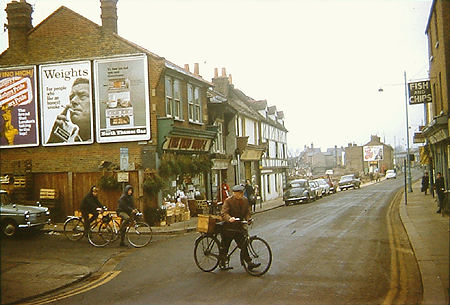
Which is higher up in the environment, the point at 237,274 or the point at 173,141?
the point at 173,141

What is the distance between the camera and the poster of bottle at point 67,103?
22.3m

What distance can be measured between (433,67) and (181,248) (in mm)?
17588

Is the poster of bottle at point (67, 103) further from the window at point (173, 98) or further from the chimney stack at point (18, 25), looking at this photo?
the window at point (173, 98)

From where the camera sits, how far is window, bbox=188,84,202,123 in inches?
1048

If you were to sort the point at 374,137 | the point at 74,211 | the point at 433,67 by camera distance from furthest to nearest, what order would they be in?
the point at 374,137 < the point at 433,67 < the point at 74,211

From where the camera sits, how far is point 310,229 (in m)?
17.6

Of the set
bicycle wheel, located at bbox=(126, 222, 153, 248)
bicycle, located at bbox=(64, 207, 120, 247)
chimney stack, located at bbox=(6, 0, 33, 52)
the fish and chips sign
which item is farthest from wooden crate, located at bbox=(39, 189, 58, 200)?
the fish and chips sign

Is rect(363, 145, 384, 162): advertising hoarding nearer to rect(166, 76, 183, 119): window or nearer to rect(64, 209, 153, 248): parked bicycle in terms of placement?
rect(166, 76, 183, 119): window

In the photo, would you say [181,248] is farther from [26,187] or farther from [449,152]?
[449,152]

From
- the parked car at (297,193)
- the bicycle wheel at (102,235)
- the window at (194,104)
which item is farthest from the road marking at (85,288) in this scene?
the parked car at (297,193)

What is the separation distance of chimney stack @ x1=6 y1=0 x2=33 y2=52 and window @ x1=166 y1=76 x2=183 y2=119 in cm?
693

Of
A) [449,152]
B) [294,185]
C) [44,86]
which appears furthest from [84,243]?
[294,185]

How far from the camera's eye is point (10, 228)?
1541 centimetres

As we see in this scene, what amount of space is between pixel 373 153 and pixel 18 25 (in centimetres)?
11205
